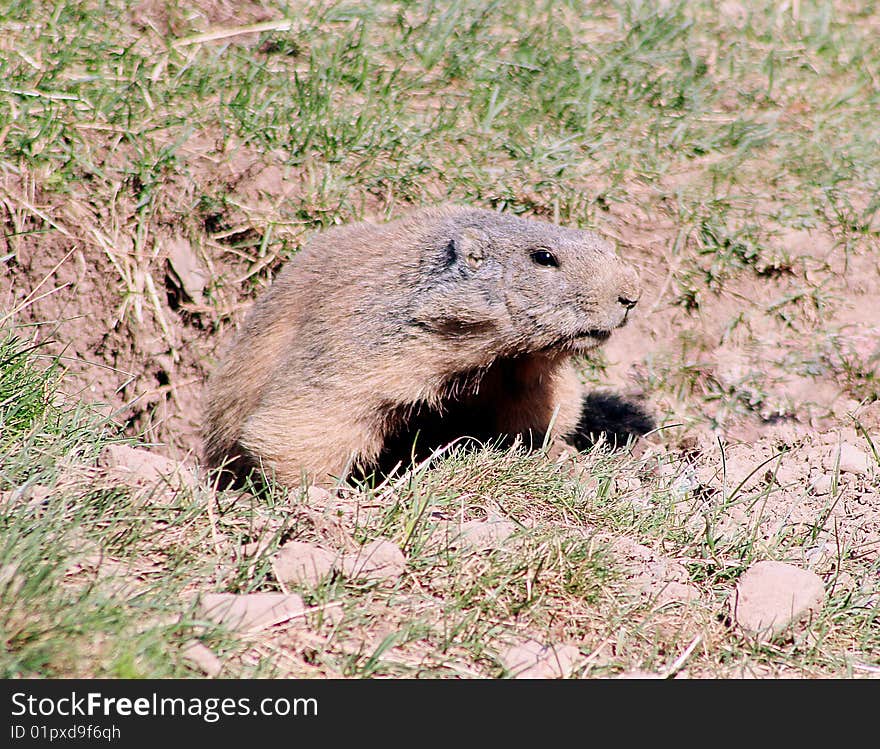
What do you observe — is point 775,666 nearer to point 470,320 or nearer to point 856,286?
point 470,320

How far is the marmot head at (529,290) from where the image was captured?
512 centimetres

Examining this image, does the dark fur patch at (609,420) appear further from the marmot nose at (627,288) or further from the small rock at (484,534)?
the small rock at (484,534)

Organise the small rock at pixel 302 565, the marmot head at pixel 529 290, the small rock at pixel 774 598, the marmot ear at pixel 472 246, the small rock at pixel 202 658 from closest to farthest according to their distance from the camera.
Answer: the small rock at pixel 202 658, the small rock at pixel 302 565, the small rock at pixel 774 598, the marmot head at pixel 529 290, the marmot ear at pixel 472 246

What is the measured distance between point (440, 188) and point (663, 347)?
1.80 meters

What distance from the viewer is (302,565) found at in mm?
3836

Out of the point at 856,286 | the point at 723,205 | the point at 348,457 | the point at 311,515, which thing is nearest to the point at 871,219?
the point at 856,286

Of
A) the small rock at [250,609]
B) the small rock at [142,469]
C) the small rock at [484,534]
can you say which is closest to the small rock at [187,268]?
the small rock at [142,469]

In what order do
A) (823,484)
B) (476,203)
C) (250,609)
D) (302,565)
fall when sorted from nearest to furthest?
(250,609)
(302,565)
(823,484)
(476,203)

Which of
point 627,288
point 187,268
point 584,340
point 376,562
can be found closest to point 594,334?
point 584,340

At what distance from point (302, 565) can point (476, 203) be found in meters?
3.72

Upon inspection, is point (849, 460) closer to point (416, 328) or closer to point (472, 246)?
point (472, 246)

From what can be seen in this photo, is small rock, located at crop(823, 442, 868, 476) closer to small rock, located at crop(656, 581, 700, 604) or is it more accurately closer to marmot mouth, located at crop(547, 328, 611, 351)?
marmot mouth, located at crop(547, 328, 611, 351)

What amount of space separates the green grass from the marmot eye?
0.95 metres

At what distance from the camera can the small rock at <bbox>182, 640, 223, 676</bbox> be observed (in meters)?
3.21
